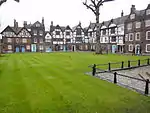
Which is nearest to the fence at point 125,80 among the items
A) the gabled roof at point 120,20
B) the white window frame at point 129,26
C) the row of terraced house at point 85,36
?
the row of terraced house at point 85,36

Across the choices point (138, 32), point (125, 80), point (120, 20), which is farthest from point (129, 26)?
point (125, 80)

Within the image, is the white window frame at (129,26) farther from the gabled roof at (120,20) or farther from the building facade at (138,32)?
the gabled roof at (120,20)

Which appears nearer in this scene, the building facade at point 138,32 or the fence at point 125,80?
the fence at point 125,80

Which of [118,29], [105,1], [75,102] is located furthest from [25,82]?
[118,29]

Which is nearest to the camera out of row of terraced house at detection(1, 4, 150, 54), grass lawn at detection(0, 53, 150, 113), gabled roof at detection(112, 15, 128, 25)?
grass lawn at detection(0, 53, 150, 113)

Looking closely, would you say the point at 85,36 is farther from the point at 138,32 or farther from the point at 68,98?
the point at 68,98

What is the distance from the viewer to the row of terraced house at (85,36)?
45759 millimetres

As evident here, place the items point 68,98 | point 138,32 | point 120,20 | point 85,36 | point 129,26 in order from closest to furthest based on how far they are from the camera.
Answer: point 68,98, point 138,32, point 129,26, point 120,20, point 85,36

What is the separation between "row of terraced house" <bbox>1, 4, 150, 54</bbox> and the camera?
4576 cm

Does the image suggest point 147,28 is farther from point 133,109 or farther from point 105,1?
point 133,109

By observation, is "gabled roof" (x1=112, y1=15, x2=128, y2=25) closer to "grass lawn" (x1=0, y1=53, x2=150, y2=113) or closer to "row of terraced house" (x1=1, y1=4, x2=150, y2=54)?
"row of terraced house" (x1=1, y1=4, x2=150, y2=54)

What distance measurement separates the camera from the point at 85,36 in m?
71.9

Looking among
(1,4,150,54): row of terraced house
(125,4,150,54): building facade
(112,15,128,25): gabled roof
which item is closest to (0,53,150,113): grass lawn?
(125,4,150,54): building facade

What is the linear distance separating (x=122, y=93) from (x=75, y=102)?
2794 millimetres
